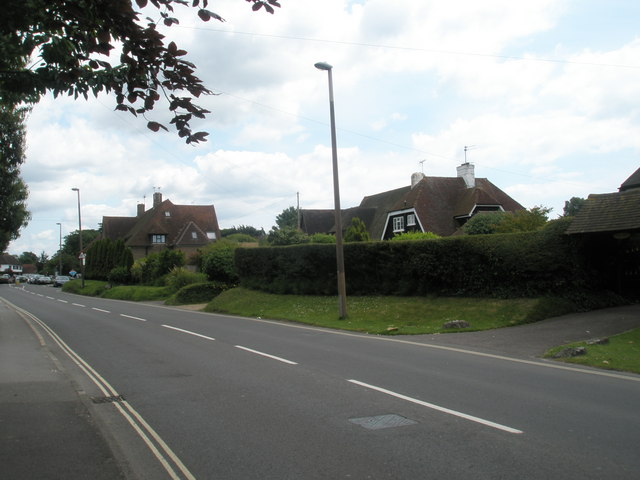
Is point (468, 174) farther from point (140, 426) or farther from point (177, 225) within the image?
point (140, 426)

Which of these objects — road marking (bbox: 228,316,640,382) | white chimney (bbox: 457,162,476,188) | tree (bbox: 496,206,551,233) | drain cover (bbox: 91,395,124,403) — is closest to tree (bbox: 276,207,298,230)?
white chimney (bbox: 457,162,476,188)

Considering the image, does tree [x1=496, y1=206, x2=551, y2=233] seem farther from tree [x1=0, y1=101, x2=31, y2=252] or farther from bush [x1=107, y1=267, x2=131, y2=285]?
bush [x1=107, y1=267, x2=131, y2=285]

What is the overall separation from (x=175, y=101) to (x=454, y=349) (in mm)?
8742

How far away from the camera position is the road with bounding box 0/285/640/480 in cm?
492

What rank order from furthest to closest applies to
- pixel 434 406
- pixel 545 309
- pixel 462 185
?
1. pixel 462 185
2. pixel 545 309
3. pixel 434 406

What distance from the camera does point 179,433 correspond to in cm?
Result: 607

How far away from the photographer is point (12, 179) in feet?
85.4

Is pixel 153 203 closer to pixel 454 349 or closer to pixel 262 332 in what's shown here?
pixel 262 332

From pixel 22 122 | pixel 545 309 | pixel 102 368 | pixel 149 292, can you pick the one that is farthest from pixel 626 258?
→ pixel 149 292

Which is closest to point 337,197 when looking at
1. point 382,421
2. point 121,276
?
point 382,421

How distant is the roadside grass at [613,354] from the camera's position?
9.61 m

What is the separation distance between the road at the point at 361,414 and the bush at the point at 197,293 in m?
22.1

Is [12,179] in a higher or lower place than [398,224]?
higher

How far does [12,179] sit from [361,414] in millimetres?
25425
